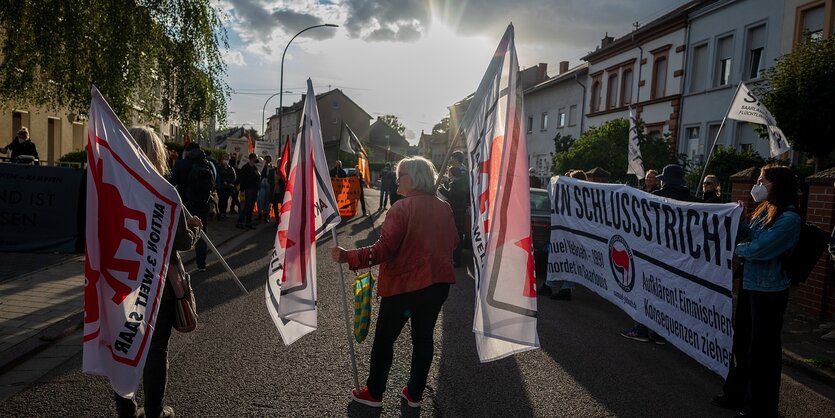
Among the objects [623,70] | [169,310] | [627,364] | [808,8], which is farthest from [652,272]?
[623,70]

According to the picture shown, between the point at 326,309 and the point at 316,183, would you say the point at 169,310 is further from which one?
the point at 326,309

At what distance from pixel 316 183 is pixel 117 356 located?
6.15 ft

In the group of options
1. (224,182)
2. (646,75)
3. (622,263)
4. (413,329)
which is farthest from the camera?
(646,75)

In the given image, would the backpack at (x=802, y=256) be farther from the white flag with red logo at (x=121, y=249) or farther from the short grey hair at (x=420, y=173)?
the white flag with red logo at (x=121, y=249)

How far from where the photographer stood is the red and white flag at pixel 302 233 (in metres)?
4.25

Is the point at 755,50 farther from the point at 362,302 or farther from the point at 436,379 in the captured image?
the point at 362,302

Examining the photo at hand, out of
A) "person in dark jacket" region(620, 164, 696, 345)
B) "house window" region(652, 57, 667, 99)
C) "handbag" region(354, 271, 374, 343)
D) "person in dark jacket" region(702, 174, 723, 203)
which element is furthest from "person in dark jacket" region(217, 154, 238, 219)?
"house window" region(652, 57, 667, 99)

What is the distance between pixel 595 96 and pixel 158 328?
3398cm

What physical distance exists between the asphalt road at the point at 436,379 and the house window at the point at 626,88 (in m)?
26.1

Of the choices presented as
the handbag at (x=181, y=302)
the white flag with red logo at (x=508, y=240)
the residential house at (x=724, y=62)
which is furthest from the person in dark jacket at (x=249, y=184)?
the residential house at (x=724, y=62)

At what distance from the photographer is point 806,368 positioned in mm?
5777

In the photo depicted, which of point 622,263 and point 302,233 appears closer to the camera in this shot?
point 302,233

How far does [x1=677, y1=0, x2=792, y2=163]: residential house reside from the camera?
20.9m

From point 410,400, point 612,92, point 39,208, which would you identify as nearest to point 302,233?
point 410,400
